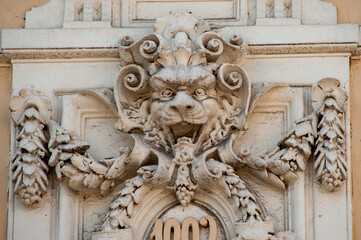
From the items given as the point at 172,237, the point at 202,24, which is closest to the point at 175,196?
the point at 172,237

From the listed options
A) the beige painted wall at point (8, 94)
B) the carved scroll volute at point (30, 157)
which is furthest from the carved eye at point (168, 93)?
the beige painted wall at point (8, 94)

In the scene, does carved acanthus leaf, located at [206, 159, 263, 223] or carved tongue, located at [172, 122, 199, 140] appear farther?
carved tongue, located at [172, 122, 199, 140]

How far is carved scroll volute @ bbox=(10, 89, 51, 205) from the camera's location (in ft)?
29.0

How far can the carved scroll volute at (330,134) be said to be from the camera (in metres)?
8.70

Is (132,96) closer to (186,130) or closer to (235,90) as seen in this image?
(186,130)

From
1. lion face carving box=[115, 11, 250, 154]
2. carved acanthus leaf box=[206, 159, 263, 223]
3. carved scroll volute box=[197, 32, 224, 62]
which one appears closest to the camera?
carved acanthus leaf box=[206, 159, 263, 223]

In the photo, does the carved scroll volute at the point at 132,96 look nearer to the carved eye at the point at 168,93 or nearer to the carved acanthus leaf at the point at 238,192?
the carved eye at the point at 168,93

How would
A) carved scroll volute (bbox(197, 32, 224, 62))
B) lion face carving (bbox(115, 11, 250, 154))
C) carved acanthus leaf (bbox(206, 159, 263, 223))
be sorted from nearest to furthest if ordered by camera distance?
carved acanthus leaf (bbox(206, 159, 263, 223)), lion face carving (bbox(115, 11, 250, 154)), carved scroll volute (bbox(197, 32, 224, 62))

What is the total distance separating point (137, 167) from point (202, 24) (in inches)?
39.7

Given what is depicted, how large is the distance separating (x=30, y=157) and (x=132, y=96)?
749mm

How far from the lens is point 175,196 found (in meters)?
8.84

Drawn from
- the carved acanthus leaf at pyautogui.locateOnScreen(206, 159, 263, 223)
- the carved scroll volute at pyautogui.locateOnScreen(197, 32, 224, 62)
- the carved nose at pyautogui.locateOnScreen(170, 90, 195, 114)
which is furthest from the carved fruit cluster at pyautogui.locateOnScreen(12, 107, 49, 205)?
the carved scroll volute at pyautogui.locateOnScreen(197, 32, 224, 62)

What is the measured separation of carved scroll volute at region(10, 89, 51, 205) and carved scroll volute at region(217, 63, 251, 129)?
1141 mm

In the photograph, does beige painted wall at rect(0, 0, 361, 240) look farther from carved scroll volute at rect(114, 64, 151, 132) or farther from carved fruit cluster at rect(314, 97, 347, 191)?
carved scroll volute at rect(114, 64, 151, 132)
